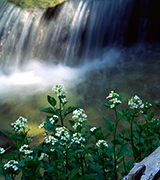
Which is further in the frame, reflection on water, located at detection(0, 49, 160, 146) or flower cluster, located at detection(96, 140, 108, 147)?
reflection on water, located at detection(0, 49, 160, 146)

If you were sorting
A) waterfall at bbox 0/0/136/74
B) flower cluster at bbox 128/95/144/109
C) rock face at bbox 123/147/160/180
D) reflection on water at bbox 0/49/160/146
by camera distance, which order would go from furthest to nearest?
1. waterfall at bbox 0/0/136/74
2. reflection on water at bbox 0/49/160/146
3. flower cluster at bbox 128/95/144/109
4. rock face at bbox 123/147/160/180

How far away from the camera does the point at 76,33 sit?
677cm

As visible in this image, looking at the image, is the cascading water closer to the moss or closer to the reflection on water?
the reflection on water

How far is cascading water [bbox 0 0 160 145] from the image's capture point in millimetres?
4723

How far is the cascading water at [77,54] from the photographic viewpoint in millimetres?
4723

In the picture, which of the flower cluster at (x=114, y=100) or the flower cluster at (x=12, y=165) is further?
the flower cluster at (x=114, y=100)

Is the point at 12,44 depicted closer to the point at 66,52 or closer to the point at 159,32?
the point at 66,52

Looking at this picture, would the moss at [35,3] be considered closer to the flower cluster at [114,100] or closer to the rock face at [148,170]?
the flower cluster at [114,100]

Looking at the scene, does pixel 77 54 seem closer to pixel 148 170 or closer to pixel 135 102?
pixel 135 102

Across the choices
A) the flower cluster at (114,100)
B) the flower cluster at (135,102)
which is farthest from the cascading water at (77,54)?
the flower cluster at (114,100)

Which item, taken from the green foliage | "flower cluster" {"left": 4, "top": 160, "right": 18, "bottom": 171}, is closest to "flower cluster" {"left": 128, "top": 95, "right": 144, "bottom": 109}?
the green foliage

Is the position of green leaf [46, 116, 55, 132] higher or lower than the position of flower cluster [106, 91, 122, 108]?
lower

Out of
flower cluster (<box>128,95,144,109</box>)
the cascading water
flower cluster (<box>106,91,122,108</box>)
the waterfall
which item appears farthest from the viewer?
the waterfall

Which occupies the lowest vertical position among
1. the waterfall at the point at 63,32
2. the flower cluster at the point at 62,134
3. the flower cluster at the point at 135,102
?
the flower cluster at the point at 62,134
